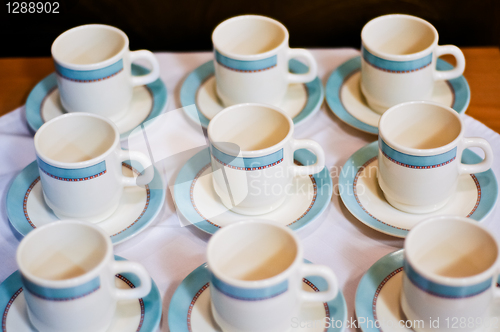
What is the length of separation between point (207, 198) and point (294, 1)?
512 mm

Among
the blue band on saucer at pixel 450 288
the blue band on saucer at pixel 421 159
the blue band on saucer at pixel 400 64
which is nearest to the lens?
the blue band on saucer at pixel 450 288

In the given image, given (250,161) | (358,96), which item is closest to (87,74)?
(250,161)

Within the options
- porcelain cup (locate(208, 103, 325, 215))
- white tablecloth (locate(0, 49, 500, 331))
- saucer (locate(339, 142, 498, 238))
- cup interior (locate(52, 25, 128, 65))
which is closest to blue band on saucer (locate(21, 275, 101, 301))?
white tablecloth (locate(0, 49, 500, 331))

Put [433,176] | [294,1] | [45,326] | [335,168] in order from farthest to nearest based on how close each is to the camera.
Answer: [294,1] → [335,168] → [433,176] → [45,326]

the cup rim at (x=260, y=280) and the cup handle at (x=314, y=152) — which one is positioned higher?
the cup rim at (x=260, y=280)

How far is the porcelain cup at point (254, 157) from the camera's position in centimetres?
70

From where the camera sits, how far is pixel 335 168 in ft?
2.67

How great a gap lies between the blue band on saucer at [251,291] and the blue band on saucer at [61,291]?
12 cm

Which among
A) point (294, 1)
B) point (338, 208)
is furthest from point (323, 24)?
point (338, 208)

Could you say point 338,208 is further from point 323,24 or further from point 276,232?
point 323,24

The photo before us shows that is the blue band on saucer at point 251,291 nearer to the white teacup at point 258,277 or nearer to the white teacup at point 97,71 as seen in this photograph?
the white teacup at point 258,277

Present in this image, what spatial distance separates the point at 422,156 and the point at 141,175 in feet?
1.10

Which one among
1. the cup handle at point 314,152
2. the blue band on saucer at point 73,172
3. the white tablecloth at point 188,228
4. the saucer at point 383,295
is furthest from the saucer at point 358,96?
the blue band on saucer at point 73,172

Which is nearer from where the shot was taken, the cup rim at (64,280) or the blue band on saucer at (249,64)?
the cup rim at (64,280)
